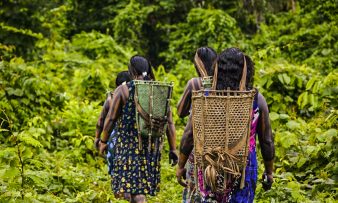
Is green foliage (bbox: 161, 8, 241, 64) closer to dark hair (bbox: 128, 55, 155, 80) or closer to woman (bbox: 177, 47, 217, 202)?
dark hair (bbox: 128, 55, 155, 80)

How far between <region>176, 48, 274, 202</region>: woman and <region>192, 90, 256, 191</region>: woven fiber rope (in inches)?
5.8

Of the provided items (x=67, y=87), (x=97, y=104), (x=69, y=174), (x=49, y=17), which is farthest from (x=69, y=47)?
(x=69, y=174)

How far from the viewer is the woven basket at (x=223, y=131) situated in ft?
14.0

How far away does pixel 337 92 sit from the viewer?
757 centimetres

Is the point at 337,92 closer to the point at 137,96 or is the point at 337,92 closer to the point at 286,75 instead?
the point at 137,96

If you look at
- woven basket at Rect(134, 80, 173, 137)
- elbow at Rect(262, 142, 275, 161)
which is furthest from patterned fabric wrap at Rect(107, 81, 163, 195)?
elbow at Rect(262, 142, 275, 161)

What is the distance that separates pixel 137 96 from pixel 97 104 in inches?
245

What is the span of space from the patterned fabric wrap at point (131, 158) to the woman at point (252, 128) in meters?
1.66

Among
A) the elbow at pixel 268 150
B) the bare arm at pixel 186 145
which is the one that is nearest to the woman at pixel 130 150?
the bare arm at pixel 186 145

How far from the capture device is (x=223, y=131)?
428 cm

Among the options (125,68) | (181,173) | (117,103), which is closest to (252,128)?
(181,173)

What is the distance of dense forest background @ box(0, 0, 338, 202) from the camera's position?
289 inches

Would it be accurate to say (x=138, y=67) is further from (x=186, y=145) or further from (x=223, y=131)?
(x=223, y=131)

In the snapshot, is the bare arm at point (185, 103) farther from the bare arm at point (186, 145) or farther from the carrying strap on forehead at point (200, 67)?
the bare arm at point (186, 145)
